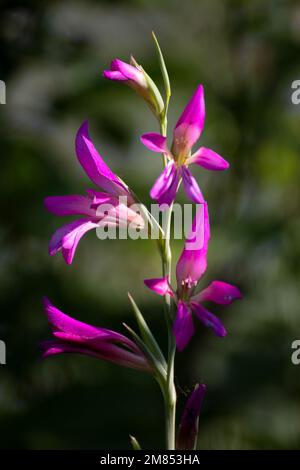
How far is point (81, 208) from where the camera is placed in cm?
80

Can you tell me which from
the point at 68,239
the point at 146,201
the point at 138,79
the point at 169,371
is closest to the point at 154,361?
the point at 169,371

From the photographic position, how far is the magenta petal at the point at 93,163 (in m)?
0.79

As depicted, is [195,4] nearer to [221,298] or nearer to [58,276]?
[58,276]

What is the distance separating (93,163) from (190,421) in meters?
0.26

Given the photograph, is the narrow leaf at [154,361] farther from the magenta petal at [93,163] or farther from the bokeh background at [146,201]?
the bokeh background at [146,201]

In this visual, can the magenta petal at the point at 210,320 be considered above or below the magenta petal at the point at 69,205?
below

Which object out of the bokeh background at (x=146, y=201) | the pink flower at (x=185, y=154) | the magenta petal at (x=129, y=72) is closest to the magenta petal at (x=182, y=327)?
the pink flower at (x=185, y=154)

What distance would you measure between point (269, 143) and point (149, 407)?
81cm

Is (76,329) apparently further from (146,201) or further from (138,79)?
(146,201)

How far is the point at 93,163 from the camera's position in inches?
31.3

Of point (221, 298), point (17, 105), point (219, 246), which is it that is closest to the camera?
point (221, 298)

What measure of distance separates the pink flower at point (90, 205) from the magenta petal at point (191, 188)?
0.22 feet

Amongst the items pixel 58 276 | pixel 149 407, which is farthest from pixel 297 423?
pixel 58 276

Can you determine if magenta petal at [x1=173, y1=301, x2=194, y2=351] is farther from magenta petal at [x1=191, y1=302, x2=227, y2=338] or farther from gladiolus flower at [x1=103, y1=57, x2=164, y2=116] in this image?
gladiolus flower at [x1=103, y1=57, x2=164, y2=116]
